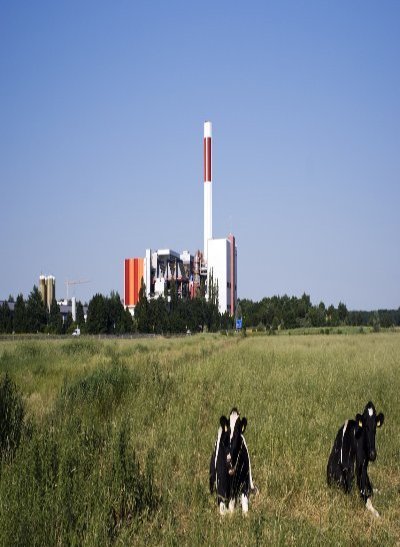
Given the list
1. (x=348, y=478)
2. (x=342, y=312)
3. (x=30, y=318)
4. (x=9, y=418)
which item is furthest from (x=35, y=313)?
(x=348, y=478)

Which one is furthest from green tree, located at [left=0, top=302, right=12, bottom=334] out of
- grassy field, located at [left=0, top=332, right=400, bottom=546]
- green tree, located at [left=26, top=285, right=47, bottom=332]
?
grassy field, located at [left=0, top=332, right=400, bottom=546]

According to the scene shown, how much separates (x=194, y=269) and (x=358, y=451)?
85317 mm

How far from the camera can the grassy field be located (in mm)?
4734

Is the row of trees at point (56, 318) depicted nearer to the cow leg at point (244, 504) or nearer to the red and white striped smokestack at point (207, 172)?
the red and white striped smokestack at point (207, 172)

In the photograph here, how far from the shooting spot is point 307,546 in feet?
15.0

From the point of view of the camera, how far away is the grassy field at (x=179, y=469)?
473cm

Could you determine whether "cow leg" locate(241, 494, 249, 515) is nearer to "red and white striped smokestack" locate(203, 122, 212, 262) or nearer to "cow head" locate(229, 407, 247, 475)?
"cow head" locate(229, 407, 247, 475)

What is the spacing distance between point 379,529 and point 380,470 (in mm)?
A: 2127

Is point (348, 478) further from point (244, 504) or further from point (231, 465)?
point (231, 465)

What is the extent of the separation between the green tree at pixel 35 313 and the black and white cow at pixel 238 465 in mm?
67008

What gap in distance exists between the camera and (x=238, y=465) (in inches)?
211

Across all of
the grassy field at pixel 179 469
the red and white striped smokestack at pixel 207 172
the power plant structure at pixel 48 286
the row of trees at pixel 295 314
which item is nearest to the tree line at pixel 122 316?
the power plant structure at pixel 48 286

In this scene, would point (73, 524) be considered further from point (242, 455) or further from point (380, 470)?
point (380, 470)

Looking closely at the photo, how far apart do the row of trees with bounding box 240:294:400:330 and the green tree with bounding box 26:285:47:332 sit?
121ft
